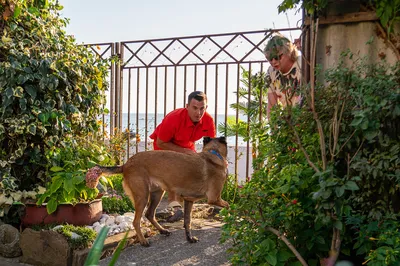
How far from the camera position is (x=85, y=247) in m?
4.79

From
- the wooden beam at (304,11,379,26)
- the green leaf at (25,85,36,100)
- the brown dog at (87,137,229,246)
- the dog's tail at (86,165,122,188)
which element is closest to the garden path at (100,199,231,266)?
the brown dog at (87,137,229,246)

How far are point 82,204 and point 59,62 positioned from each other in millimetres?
1812

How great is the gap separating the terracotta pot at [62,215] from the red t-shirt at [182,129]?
4.27 feet

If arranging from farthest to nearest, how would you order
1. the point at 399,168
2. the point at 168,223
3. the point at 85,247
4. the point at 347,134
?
1. the point at 168,223
2. the point at 85,247
3. the point at 347,134
4. the point at 399,168

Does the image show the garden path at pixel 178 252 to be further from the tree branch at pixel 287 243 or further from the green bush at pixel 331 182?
the tree branch at pixel 287 243

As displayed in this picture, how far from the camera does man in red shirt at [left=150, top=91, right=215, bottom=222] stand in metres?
5.76

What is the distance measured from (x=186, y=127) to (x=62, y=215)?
1846 millimetres

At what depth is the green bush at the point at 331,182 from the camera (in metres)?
3.10

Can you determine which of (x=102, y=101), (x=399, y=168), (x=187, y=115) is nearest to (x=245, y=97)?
(x=187, y=115)

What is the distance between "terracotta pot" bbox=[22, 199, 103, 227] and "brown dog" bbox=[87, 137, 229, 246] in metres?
0.50

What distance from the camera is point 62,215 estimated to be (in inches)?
205

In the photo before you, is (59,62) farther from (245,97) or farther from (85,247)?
(245,97)

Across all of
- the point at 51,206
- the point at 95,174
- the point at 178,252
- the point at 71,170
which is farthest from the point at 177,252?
the point at 71,170

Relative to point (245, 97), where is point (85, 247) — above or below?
below
